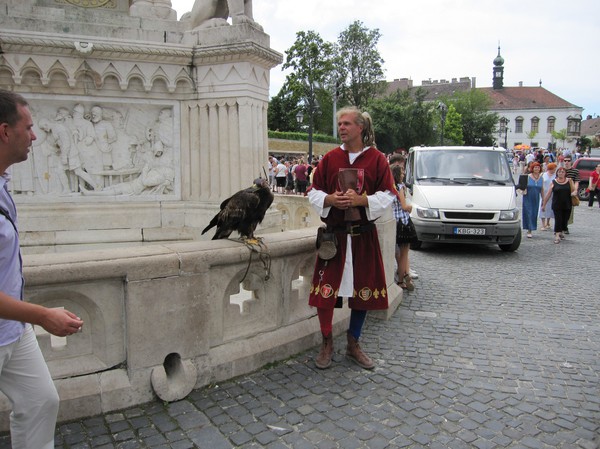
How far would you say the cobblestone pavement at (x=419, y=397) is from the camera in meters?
3.08

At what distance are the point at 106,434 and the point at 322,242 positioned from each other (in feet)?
6.52

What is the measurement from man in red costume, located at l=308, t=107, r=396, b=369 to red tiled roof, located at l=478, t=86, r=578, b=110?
109794 mm

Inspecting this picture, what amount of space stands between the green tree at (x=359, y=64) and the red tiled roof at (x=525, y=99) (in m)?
49.1

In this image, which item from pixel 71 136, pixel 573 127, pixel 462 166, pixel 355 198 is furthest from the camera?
pixel 573 127

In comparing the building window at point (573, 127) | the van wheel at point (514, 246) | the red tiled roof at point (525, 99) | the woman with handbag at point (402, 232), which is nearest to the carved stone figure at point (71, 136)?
the woman with handbag at point (402, 232)

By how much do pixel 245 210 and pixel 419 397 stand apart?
1.89m

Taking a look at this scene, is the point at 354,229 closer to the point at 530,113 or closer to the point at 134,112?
the point at 134,112

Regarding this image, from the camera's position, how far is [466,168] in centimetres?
1102

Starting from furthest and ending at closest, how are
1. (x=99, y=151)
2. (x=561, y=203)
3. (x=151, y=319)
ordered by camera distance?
(x=561, y=203) < (x=99, y=151) < (x=151, y=319)

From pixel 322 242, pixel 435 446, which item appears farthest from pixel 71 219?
pixel 435 446

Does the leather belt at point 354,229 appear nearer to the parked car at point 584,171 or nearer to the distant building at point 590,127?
the parked car at point 584,171

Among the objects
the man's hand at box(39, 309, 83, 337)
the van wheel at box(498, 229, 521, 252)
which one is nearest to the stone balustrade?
the man's hand at box(39, 309, 83, 337)

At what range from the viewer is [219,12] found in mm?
6047

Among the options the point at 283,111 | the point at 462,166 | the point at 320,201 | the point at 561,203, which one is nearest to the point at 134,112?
the point at 320,201
